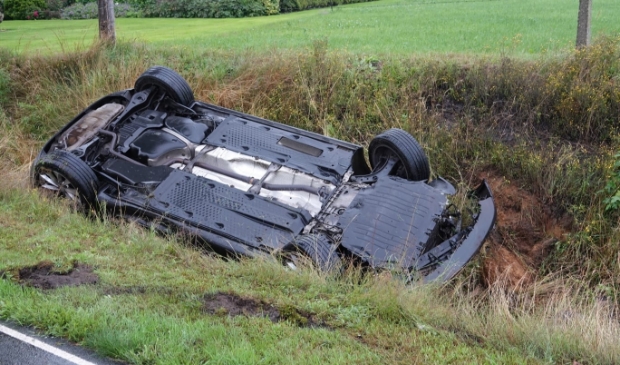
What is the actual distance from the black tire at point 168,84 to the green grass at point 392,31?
14.2 ft

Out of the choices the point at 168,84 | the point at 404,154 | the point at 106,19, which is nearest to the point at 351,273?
the point at 404,154

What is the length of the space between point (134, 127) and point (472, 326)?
545 centimetres

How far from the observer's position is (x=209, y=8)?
77.9ft

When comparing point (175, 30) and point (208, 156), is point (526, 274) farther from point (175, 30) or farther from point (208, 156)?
point (175, 30)

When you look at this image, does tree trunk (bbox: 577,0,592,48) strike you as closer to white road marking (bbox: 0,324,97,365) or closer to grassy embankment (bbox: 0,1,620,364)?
grassy embankment (bbox: 0,1,620,364)

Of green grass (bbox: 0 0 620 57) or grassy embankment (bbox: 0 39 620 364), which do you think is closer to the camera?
grassy embankment (bbox: 0 39 620 364)

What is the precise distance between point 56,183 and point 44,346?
12.8 ft

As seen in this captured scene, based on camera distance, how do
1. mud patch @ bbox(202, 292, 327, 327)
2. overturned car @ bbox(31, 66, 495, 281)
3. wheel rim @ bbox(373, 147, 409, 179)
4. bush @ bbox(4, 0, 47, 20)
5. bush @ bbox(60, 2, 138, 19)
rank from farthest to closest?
bush @ bbox(4, 0, 47, 20) → bush @ bbox(60, 2, 138, 19) → wheel rim @ bbox(373, 147, 409, 179) → overturned car @ bbox(31, 66, 495, 281) → mud patch @ bbox(202, 292, 327, 327)

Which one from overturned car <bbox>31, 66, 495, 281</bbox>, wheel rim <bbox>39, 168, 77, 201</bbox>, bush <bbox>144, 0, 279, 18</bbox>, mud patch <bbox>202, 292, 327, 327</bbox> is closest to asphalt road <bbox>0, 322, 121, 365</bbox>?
mud patch <bbox>202, 292, 327, 327</bbox>

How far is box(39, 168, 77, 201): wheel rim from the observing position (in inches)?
319

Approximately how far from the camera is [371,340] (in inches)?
191

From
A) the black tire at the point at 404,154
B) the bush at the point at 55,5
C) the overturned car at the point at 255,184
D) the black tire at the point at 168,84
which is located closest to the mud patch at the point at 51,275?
the overturned car at the point at 255,184

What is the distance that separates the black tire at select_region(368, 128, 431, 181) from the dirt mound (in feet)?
4.12

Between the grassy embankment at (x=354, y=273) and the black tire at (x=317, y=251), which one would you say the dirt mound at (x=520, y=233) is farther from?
the black tire at (x=317, y=251)
